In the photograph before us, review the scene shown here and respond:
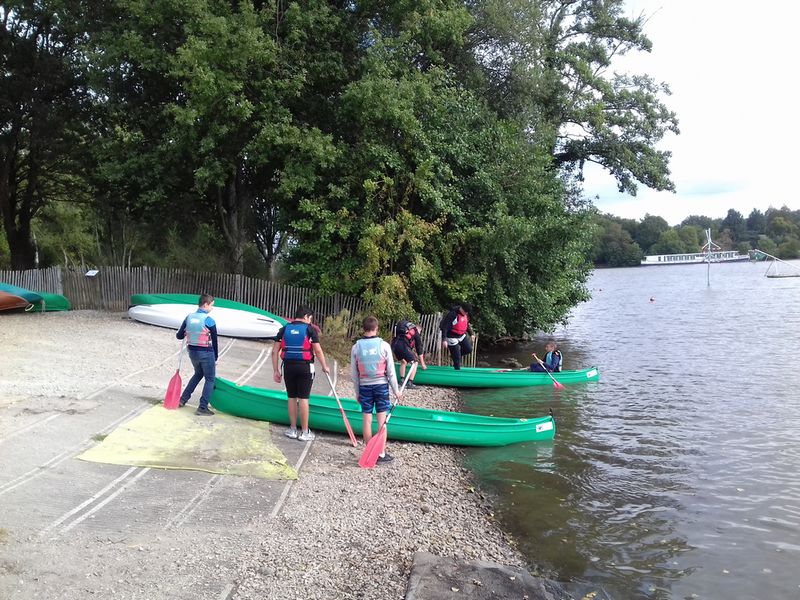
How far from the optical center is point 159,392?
33.7 feet

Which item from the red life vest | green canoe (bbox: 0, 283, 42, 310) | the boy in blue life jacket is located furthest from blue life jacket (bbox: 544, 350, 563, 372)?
green canoe (bbox: 0, 283, 42, 310)

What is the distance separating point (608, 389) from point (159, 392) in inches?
431

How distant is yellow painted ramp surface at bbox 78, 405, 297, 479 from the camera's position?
715cm

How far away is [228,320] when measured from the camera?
56.1 feet

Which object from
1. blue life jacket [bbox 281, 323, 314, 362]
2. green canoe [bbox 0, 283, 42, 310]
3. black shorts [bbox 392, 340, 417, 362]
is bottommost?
black shorts [bbox 392, 340, 417, 362]

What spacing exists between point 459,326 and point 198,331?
8.03 m

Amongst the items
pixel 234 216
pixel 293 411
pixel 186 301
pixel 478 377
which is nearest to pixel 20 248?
pixel 234 216

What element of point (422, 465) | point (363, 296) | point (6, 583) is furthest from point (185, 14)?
point (6, 583)

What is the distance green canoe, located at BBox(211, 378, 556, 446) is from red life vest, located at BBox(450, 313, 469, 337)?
5.17 m

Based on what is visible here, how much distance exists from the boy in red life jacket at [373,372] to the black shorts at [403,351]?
18.3 ft

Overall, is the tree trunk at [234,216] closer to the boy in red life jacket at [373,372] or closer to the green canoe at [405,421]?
the green canoe at [405,421]

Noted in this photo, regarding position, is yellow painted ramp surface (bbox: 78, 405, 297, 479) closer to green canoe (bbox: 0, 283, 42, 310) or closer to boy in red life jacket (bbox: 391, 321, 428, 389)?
boy in red life jacket (bbox: 391, 321, 428, 389)

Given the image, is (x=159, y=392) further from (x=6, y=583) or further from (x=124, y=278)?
(x=124, y=278)

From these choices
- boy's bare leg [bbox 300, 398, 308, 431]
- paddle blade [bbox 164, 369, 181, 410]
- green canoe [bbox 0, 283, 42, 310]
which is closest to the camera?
Result: boy's bare leg [bbox 300, 398, 308, 431]
